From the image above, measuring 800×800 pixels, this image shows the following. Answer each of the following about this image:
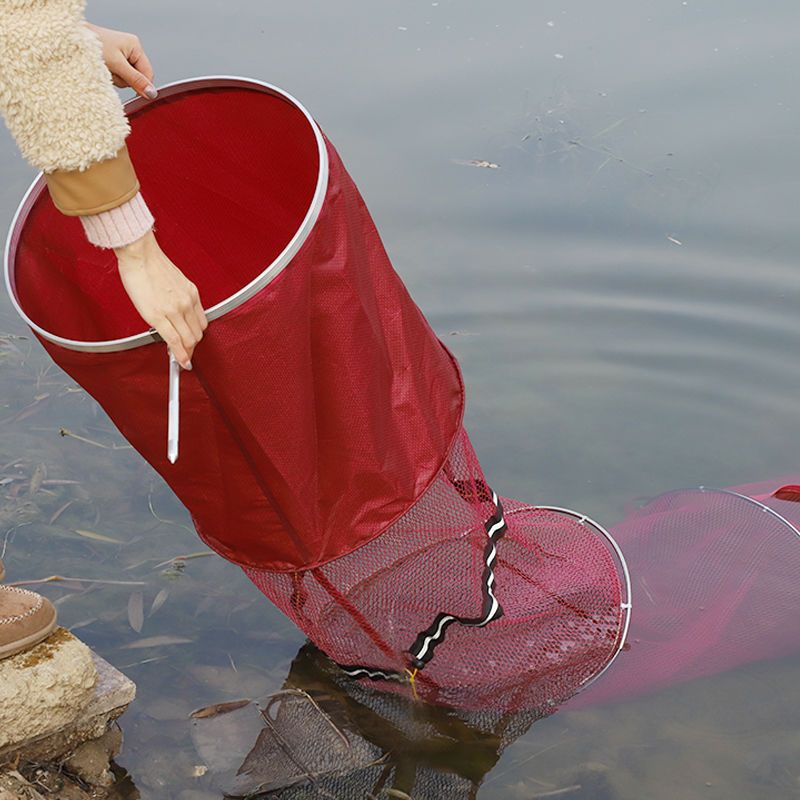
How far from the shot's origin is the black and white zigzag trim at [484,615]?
6.58 feet

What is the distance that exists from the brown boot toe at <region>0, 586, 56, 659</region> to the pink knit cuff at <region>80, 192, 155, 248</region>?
88 centimetres

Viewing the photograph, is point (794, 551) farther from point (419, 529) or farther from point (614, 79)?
point (614, 79)

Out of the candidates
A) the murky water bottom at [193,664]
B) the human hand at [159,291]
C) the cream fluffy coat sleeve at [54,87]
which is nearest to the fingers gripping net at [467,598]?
the murky water bottom at [193,664]

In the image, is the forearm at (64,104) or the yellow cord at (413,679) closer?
the forearm at (64,104)

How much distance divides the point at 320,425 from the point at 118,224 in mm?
542

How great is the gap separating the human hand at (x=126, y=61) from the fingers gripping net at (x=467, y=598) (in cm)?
86

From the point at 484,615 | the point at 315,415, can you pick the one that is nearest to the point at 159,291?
the point at 315,415

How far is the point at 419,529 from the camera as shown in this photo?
6.73 feet

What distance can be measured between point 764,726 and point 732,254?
1968 mm

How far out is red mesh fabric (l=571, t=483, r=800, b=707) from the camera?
2.32 metres

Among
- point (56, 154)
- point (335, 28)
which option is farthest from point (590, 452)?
point (335, 28)

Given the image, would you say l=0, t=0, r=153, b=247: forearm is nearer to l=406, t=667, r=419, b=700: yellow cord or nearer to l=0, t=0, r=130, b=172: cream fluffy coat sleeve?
l=0, t=0, r=130, b=172: cream fluffy coat sleeve

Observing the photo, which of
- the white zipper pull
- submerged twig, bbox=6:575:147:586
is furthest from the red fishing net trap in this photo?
submerged twig, bbox=6:575:147:586

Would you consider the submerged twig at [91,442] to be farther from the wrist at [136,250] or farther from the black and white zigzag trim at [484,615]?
the wrist at [136,250]
